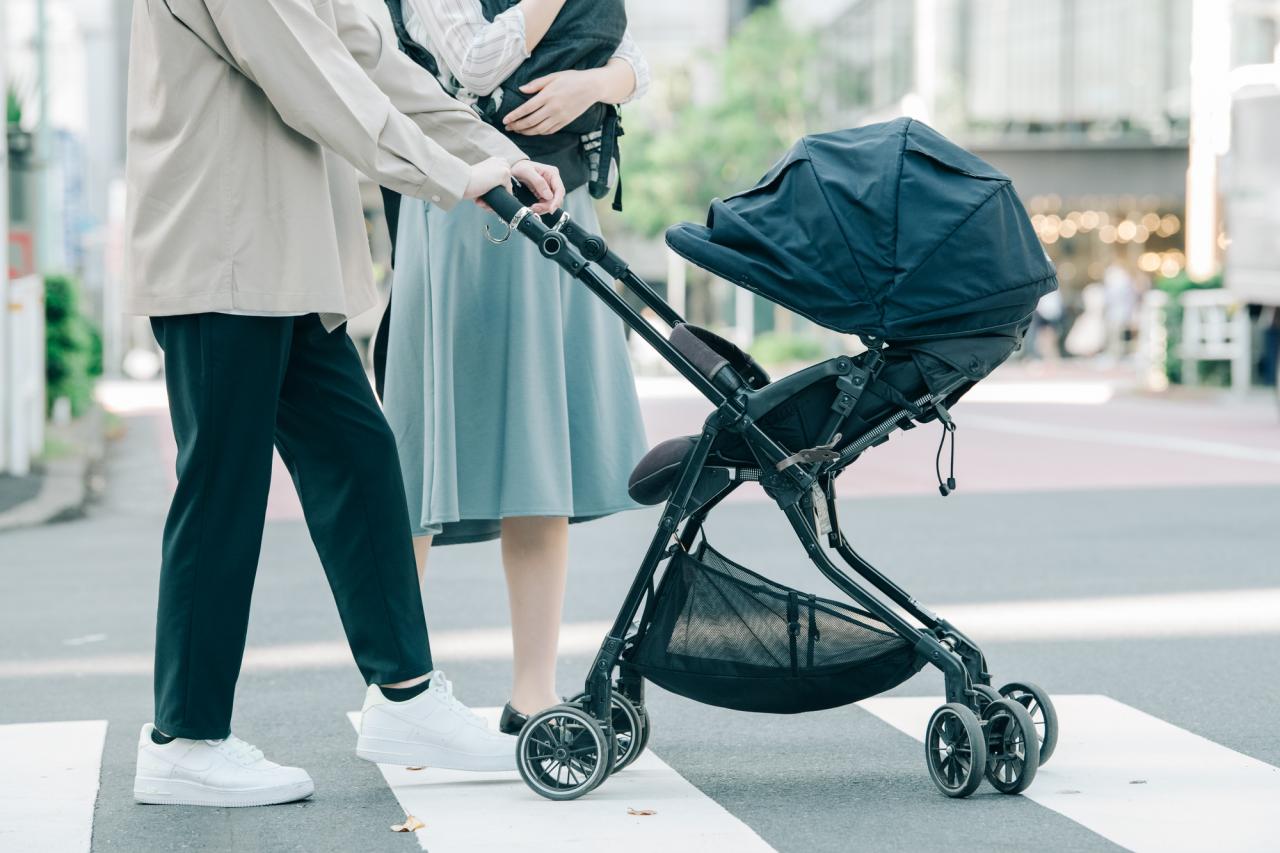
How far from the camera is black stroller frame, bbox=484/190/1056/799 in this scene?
3641mm

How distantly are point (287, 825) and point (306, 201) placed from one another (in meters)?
1.15

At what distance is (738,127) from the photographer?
4334 cm

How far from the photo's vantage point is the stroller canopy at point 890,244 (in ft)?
11.6

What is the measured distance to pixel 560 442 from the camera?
4.07 m

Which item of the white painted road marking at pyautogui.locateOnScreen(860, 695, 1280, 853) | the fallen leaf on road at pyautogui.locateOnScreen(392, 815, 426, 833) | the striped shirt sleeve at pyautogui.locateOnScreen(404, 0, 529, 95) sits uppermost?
the striped shirt sleeve at pyautogui.locateOnScreen(404, 0, 529, 95)

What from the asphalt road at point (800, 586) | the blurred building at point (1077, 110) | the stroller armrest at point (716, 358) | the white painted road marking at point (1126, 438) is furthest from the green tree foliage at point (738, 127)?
the stroller armrest at point (716, 358)

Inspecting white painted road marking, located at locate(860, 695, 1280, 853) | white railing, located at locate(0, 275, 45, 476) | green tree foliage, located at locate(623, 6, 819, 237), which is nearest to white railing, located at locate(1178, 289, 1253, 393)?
white railing, located at locate(0, 275, 45, 476)

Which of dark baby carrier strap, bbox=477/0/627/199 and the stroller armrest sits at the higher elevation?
dark baby carrier strap, bbox=477/0/627/199

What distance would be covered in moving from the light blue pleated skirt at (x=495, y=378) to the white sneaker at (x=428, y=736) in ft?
1.27

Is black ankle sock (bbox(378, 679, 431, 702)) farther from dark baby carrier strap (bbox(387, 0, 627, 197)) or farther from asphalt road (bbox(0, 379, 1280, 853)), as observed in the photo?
dark baby carrier strap (bbox(387, 0, 627, 197))

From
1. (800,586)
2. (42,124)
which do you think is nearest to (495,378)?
(800,586)

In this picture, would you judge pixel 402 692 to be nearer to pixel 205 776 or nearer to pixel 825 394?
pixel 205 776

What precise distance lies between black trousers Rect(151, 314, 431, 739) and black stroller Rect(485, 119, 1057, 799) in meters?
0.41

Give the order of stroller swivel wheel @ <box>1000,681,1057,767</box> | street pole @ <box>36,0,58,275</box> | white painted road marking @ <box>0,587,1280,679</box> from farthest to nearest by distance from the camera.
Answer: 1. street pole @ <box>36,0,58,275</box>
2. white painted road marking @ <box>0,587,1280,679</box>
3. stroller swivel wheel @ <box>1000,681,1057,767</box>
